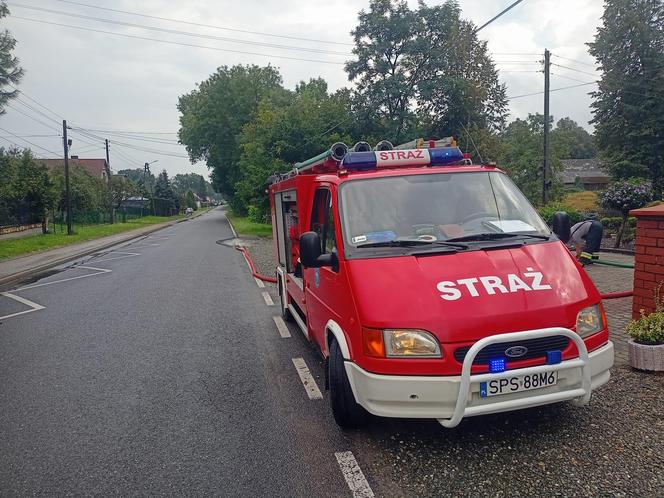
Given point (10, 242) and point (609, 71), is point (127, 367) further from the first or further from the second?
point (609, 71)

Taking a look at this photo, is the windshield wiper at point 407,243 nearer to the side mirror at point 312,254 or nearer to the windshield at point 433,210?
the windshield at point 433,210

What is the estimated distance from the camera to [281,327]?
24.5 feet

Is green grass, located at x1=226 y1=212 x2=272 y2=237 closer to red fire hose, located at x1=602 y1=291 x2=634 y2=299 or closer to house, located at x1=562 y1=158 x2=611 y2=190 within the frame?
red fire hose, located at x1=602 y1=291 x2=634 y2=299

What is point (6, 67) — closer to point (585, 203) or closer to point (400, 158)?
point (400, 158)

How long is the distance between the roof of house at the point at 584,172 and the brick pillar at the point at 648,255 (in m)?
65.1

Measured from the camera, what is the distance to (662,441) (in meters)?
3.51

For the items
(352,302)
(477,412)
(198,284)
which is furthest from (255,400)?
(198,284)

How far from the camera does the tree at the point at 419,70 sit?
82.1ft

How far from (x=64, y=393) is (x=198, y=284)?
21.6 ft

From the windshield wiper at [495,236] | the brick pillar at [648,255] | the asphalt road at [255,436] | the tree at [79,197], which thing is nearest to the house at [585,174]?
the tree at [79,197]

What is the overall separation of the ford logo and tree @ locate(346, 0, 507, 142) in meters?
22.3

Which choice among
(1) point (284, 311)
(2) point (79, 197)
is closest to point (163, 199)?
(2) point (79, 197)

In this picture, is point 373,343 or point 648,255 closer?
point 373,343

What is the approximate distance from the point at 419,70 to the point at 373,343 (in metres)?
24.6
